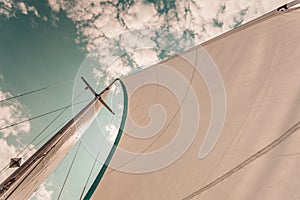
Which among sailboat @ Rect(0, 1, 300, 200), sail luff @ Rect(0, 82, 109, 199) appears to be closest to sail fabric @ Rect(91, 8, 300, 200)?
sailboat @ Rect(0, 1, 300, 200)

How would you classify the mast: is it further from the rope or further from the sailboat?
the rope

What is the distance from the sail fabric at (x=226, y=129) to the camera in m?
1.64

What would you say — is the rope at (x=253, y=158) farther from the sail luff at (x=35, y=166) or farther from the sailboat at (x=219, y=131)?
the sail luff at (x=35, y=166)

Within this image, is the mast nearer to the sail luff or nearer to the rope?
the sail luff

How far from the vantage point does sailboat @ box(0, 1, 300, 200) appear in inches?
65.5

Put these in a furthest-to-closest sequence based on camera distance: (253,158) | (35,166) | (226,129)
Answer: (35,166), (226,129), (253,158)

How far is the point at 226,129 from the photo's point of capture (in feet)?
7.14

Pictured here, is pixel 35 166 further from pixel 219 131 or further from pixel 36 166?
pixel 219 131

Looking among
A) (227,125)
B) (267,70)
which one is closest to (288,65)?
(267,70)

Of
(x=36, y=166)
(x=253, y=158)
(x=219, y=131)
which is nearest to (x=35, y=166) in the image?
(x=36, y=166)

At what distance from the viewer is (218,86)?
2824 millimetres

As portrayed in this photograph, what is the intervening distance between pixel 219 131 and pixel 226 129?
0.28 feet

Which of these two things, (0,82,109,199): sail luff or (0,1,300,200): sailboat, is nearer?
(0,1,300,200): sailboat

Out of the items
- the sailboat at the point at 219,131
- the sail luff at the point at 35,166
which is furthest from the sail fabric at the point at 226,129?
the sail luff at the point at 35,166
